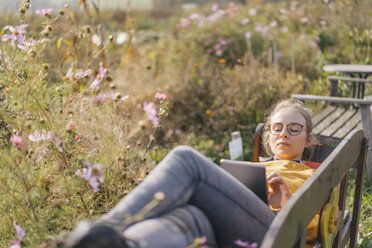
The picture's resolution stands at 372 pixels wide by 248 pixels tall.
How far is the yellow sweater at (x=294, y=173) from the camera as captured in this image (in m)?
1.80

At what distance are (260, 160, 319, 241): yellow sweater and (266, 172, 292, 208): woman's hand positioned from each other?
10 centimetres

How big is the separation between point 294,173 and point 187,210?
739 mm

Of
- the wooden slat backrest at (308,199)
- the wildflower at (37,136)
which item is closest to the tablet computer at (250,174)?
the wooden slat backrest at (308,199)

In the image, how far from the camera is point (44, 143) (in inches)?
72.7

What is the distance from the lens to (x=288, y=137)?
87.7 inches

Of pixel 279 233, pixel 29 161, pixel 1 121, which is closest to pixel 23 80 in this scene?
pixel 1 121

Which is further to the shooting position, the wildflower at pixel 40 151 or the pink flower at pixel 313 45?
the pink flower at pixel 313 45

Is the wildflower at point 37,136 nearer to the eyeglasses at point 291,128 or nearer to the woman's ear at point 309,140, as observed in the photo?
the eyeglasses at point 291,128

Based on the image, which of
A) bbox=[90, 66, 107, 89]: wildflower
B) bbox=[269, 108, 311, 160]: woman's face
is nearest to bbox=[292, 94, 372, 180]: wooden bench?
bbox=[269, 108, 311, 160]: woman's face

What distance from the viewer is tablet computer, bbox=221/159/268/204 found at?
64.8 inches

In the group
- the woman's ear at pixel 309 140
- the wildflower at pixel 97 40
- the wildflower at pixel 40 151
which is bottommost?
the woman's ear at pixel 309 140

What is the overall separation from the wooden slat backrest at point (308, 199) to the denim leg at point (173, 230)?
0.89 ft

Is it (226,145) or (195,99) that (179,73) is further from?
(226,145)

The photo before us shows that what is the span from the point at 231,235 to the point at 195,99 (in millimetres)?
3302
